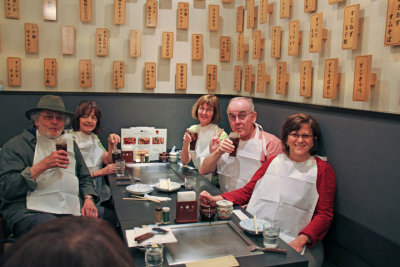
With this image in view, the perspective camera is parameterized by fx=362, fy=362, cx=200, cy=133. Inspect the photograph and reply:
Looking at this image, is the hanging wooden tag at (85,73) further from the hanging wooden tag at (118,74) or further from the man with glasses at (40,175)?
the man with glasses at (40,175)

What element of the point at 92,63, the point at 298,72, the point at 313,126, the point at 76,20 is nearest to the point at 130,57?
the point at 92,63

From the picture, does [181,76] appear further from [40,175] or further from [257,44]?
[40,175]

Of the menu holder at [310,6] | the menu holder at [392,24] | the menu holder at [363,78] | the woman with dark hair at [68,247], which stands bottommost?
the woman with dark hair at [68,247]

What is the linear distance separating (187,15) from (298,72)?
5.29ft

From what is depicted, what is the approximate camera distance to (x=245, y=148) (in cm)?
304

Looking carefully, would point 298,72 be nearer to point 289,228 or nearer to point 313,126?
point 313,126

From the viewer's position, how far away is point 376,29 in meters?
2.17

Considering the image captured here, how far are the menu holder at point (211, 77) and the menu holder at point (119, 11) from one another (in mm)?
1078

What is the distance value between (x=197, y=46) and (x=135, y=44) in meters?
0.70

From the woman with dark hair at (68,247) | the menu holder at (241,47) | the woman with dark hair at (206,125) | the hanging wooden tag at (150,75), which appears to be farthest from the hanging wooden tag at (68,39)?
the woman with dark hair at (68,247)

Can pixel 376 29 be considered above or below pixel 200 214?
above

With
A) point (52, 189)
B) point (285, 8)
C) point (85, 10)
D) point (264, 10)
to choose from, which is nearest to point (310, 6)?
point (285, 8)

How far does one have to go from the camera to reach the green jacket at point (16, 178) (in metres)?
2.49

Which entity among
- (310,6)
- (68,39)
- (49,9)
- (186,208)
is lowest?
(186,208)
